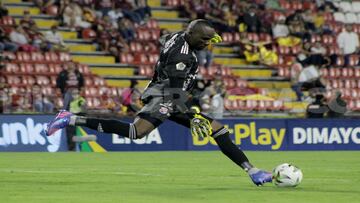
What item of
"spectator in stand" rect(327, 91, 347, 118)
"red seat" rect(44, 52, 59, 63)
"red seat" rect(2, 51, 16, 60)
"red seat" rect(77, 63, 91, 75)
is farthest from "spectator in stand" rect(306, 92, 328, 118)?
"red seat" rect(2, 51, 16, 60)

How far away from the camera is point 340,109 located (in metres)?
27.2

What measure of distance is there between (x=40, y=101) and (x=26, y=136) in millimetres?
2000

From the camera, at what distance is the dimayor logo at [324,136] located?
84.7ft

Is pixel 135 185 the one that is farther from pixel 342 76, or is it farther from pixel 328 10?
pixel 328 10

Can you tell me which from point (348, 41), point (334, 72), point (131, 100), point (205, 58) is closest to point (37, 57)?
point (131, 100)

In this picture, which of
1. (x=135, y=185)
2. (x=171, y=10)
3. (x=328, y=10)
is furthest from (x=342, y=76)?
(x=135, y=185)

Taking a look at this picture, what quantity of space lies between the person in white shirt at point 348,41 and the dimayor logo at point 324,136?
9.02m

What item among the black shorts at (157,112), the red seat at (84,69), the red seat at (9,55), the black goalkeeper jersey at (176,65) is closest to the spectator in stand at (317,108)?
the red seat at (84,69)

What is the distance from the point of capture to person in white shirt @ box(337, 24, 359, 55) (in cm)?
3444

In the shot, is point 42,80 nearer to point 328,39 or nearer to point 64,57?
Result: point 64,57

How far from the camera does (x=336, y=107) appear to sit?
27.2 m

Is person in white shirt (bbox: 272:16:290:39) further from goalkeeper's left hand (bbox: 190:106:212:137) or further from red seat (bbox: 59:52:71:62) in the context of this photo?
goalkeeper's left hand (bbox: 190:106:212:137)

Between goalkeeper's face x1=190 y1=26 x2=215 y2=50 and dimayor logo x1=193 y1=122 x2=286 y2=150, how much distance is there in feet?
43.9

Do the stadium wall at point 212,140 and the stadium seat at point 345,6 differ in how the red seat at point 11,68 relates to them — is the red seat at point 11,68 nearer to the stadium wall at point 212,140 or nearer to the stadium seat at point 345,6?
the stadium wall at point 212,140
